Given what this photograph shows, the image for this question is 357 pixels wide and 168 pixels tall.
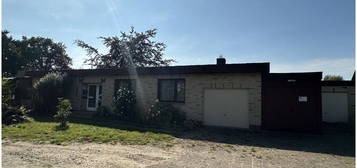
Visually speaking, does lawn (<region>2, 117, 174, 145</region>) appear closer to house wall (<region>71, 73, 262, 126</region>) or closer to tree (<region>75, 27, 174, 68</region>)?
house wall (<region>71, 73, 262, 126</region>)

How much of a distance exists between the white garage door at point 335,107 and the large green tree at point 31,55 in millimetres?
35465

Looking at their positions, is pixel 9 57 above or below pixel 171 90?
above

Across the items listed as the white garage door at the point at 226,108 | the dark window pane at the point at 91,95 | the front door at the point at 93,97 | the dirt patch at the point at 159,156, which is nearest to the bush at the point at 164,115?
the white garage door at the point at 226,108

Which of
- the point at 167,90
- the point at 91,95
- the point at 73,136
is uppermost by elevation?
the point at 167,90

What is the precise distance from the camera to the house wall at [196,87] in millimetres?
10289

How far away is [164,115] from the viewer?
35.9 feet

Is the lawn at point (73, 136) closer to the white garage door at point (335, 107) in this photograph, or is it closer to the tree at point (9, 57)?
the white garage door at point (335, 107)

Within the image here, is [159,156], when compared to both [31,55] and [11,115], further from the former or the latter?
[31,55]

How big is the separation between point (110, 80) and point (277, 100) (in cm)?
932

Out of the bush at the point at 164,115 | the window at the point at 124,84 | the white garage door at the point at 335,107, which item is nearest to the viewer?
the bush at the point at 164,115

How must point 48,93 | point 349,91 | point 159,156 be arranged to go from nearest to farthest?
point 159,156 → point 48,93 → point 349,91

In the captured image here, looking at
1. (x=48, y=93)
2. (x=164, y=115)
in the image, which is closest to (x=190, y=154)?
(x=164, y=115)

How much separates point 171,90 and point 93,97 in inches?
220

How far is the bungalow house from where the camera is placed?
383 inches
